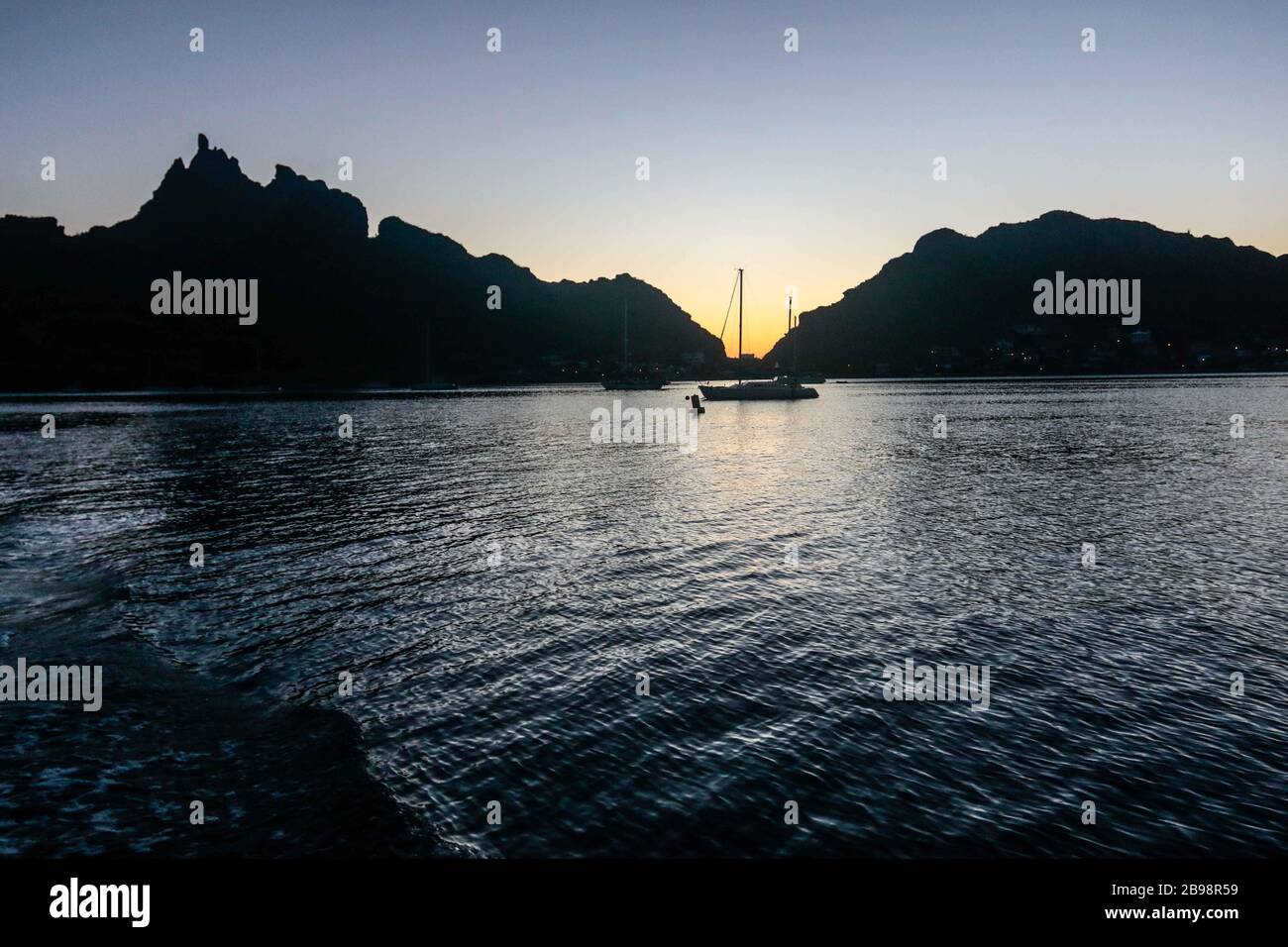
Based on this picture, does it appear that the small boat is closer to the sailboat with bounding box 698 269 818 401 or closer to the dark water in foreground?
the sailboat with bounding box 698 269 818 401

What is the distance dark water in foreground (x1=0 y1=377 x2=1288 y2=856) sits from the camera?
9094mm

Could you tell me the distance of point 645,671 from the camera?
1441cm

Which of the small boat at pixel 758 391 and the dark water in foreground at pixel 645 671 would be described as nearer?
the dark water in foreground at pixel 645 671

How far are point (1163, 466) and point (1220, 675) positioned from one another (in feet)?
139

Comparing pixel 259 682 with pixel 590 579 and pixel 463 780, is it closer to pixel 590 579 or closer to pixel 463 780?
pixel 463 780

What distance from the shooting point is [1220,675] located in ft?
45.2

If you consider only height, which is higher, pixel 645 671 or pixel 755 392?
pixel 755 392

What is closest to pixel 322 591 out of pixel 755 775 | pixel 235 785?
pixel 235 785

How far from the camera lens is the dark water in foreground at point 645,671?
909cm

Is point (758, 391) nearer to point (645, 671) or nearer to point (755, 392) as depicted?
point (755, 392)

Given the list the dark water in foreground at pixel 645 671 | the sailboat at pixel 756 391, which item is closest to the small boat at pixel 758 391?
the sailboat at pixel 756 391

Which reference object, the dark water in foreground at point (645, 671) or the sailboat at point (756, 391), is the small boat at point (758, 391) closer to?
the sailboat at point (756, 391)

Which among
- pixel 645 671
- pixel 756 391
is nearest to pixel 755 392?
pixel 756 391
